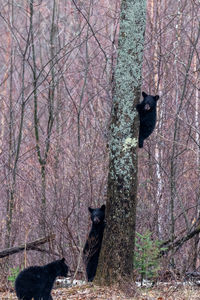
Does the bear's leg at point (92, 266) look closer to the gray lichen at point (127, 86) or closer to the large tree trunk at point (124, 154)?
the large tree trunk at point (124, 154)

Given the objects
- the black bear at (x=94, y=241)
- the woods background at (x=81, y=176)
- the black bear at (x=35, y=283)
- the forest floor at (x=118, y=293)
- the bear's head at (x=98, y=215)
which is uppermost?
the woods background at (x=81, y=176)

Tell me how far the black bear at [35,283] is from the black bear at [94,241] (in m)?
1.17

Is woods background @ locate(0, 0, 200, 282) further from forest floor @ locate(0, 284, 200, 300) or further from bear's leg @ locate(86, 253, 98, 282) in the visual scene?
forest floor @ locate(0, 284, 200, 300)

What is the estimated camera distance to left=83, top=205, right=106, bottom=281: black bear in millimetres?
7402

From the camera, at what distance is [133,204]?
6.54m

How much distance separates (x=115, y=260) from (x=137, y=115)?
79.5 inches

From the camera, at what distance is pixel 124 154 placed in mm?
6465

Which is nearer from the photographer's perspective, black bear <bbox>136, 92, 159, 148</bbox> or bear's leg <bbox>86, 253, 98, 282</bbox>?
black bear <bbox>136, 92, 159, 148</bbox>

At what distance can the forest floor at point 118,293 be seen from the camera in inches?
248

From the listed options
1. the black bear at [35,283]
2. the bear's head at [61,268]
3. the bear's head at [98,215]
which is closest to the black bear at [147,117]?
the bear's head at [98,215]

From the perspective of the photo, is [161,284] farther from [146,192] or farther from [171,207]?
[146,192]

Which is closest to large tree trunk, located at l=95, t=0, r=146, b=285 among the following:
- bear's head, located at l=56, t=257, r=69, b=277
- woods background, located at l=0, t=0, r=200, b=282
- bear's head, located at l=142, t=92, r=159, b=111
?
bear's head, located at l=56, t=257, r=69, b=277

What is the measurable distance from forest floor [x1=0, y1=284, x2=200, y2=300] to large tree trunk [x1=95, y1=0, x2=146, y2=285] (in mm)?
186

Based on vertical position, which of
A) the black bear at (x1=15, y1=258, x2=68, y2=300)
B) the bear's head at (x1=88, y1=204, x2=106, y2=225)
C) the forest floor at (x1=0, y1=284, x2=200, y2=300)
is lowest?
the forest floor at (x1=0, y1=284, x2=200, y2=300)
